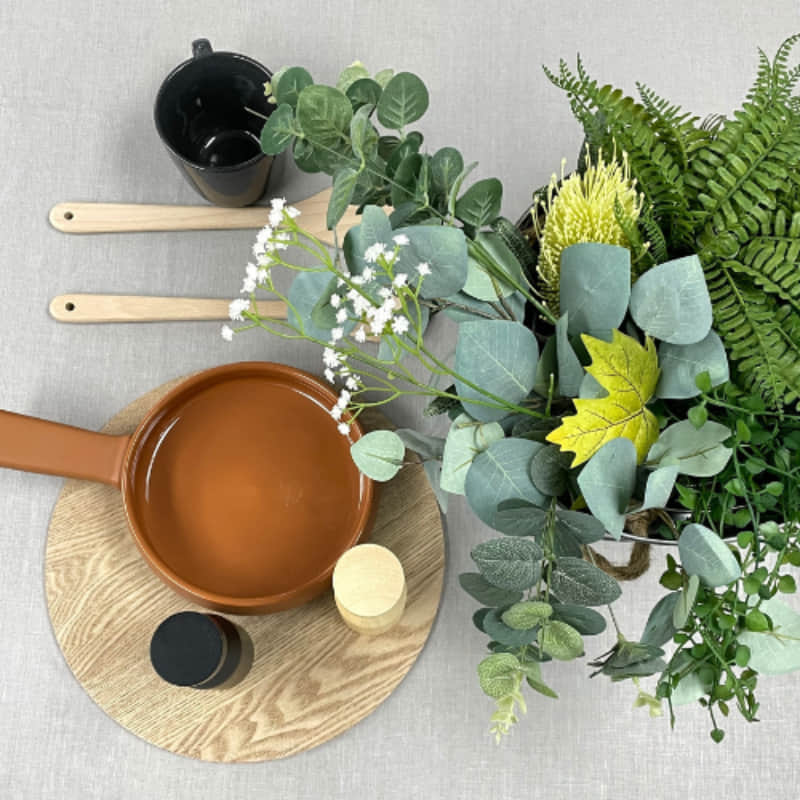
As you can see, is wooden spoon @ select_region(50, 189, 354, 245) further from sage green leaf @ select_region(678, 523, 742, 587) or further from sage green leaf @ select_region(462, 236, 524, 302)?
sage green leaf @ select_region(678, 523, 742, 587)

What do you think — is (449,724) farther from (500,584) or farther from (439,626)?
(500,584)

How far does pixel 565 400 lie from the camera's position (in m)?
0.40

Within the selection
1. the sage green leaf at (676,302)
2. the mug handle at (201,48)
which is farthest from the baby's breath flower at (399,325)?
the mug handle at (201,48)

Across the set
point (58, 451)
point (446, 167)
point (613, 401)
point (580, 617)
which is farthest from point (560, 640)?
point (58, 451)

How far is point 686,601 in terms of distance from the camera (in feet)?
1.16

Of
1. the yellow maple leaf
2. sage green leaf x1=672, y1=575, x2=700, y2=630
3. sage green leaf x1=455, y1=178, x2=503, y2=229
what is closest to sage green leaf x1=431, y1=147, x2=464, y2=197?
sage green leaf x1=455, y1=178, x2=503, y2=229

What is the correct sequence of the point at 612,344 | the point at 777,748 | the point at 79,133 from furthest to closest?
the point at 79,133 → the point at 777,748 → the point at 612,344

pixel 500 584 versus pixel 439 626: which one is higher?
pixel 500 584

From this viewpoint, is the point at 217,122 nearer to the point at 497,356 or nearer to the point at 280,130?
the point at 280,130

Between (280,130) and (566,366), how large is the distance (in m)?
0.18

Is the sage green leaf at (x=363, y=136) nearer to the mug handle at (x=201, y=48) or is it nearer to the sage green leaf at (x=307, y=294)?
the sage green leaf at (x=307, y=294)

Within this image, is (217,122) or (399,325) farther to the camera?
(217,122)

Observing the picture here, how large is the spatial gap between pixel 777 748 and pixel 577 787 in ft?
0.45

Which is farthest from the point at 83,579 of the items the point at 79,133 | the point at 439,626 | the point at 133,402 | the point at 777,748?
the point at 777,748
